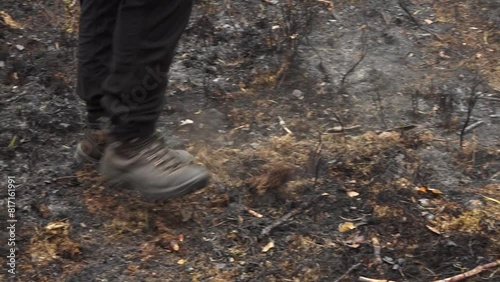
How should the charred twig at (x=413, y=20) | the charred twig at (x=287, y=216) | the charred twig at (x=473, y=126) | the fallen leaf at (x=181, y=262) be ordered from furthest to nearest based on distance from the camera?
the charred twig at (x=413, y=20) < the charred twig at (x=473, y=126) < the charred twig at (x=287, y=216) < the fallen leaf at (x=181, y=262)

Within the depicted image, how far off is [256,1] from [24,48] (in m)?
1.16

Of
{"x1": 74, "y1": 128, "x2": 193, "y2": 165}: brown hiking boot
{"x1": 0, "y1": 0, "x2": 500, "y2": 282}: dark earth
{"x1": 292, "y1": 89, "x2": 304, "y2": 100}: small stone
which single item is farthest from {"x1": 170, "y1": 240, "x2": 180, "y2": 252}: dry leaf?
{"x1": 292, "y1": 89, "x2": 304, "y2": 100}: small stone

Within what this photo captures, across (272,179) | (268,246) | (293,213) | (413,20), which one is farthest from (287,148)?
(413,20)

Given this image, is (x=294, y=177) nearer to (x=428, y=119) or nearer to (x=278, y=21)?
(x=428, y=119)

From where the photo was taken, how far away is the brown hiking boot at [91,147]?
8.14 ft

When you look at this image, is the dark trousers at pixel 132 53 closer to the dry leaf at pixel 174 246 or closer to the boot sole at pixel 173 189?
the boot sole at pixel 173 189

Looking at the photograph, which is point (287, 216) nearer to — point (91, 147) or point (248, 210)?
point (248, 210)

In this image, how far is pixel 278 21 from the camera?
3418mm

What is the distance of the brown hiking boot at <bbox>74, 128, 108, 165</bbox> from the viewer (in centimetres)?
248

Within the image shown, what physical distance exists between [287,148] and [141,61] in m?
0.76

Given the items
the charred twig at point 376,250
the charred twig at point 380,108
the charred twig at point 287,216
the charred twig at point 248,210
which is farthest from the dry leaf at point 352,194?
the charred twig at point 380,108

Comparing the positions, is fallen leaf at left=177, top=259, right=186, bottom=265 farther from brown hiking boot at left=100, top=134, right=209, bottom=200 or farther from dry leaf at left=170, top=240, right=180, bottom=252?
brown hiking boot at left=100, top=134, right=209, bottom=200

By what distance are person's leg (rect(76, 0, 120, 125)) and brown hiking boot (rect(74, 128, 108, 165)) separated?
0.24 ft

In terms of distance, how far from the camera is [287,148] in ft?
8.76
